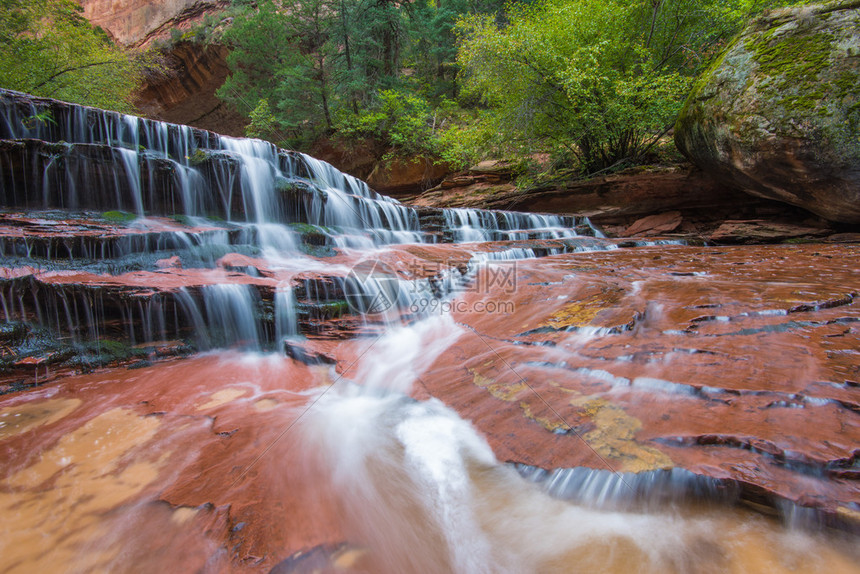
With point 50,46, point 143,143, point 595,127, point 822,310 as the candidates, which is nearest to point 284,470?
point 822,310

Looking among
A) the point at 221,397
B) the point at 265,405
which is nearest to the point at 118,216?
the point at 221,397

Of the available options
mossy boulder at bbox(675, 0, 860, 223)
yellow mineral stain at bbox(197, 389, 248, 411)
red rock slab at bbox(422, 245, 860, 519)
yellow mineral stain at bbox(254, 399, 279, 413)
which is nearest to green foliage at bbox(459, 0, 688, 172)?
mossy boulder at bbox(675, 0, 860, 223)

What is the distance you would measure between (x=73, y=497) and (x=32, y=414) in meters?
1.56

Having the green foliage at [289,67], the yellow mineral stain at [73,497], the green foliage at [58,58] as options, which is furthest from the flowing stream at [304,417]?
the green foliage at [289,67]

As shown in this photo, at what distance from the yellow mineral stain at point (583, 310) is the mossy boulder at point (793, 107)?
199 inches

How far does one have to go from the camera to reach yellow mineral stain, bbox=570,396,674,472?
145 centimetres

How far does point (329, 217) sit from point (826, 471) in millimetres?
8474

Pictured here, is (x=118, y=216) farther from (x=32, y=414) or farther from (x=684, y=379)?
(x=684, y=379)

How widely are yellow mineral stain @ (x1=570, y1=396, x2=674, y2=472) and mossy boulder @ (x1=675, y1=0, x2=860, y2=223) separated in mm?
6848

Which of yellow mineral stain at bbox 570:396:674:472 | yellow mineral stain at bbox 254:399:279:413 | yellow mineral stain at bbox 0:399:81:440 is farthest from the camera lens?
yellow mineral stain at bbox 254:399:279:413

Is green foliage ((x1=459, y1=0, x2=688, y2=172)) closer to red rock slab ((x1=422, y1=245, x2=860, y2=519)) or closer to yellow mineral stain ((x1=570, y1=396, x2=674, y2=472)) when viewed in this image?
red rock slab ((x1=422, y1=245, x2=860, y2=519))

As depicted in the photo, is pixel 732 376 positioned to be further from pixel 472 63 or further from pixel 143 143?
pixel 143 143

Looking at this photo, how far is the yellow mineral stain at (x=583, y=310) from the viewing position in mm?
2902

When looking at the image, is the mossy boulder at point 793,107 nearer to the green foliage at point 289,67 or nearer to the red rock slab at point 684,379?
the red rock slab at point 684,379
